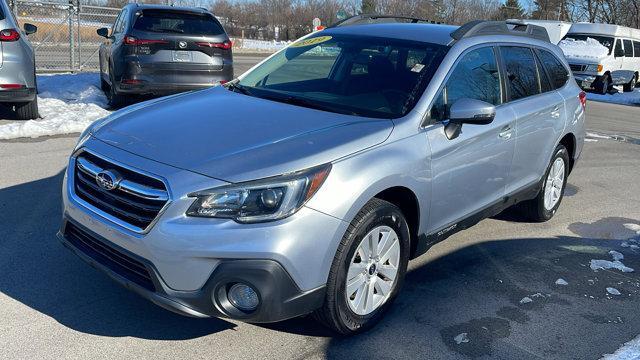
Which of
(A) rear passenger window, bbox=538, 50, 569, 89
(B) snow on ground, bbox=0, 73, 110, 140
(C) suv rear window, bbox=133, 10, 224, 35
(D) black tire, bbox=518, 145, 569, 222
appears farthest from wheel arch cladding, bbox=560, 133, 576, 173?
(B) snow on ground, bbox=0, 73, 110, 140

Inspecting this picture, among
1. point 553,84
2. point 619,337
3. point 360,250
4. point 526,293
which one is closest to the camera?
point 360,250

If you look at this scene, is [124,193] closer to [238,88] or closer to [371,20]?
[238,88]

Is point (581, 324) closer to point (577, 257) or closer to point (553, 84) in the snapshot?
point (577, 257)

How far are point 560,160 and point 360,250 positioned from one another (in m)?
3.34

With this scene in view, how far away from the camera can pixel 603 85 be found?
22.0m

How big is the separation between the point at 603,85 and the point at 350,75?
20670mm

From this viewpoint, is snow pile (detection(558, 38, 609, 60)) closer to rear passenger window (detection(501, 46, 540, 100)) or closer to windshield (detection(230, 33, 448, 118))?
rear passenger window (detection(501, 46, 540, 100))

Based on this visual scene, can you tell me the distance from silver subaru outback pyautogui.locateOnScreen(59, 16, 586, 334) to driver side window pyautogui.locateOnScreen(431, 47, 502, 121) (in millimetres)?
14

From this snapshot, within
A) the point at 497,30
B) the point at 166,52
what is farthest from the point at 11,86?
the point at 497,30

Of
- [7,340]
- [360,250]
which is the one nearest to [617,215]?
[360,250]

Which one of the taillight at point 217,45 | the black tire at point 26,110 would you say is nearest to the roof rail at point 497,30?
the taillight at point 217,45

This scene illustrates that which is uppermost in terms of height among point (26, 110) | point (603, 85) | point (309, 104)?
point (309, 104)

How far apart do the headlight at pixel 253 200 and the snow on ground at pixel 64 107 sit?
5.79 m

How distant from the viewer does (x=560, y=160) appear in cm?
580
